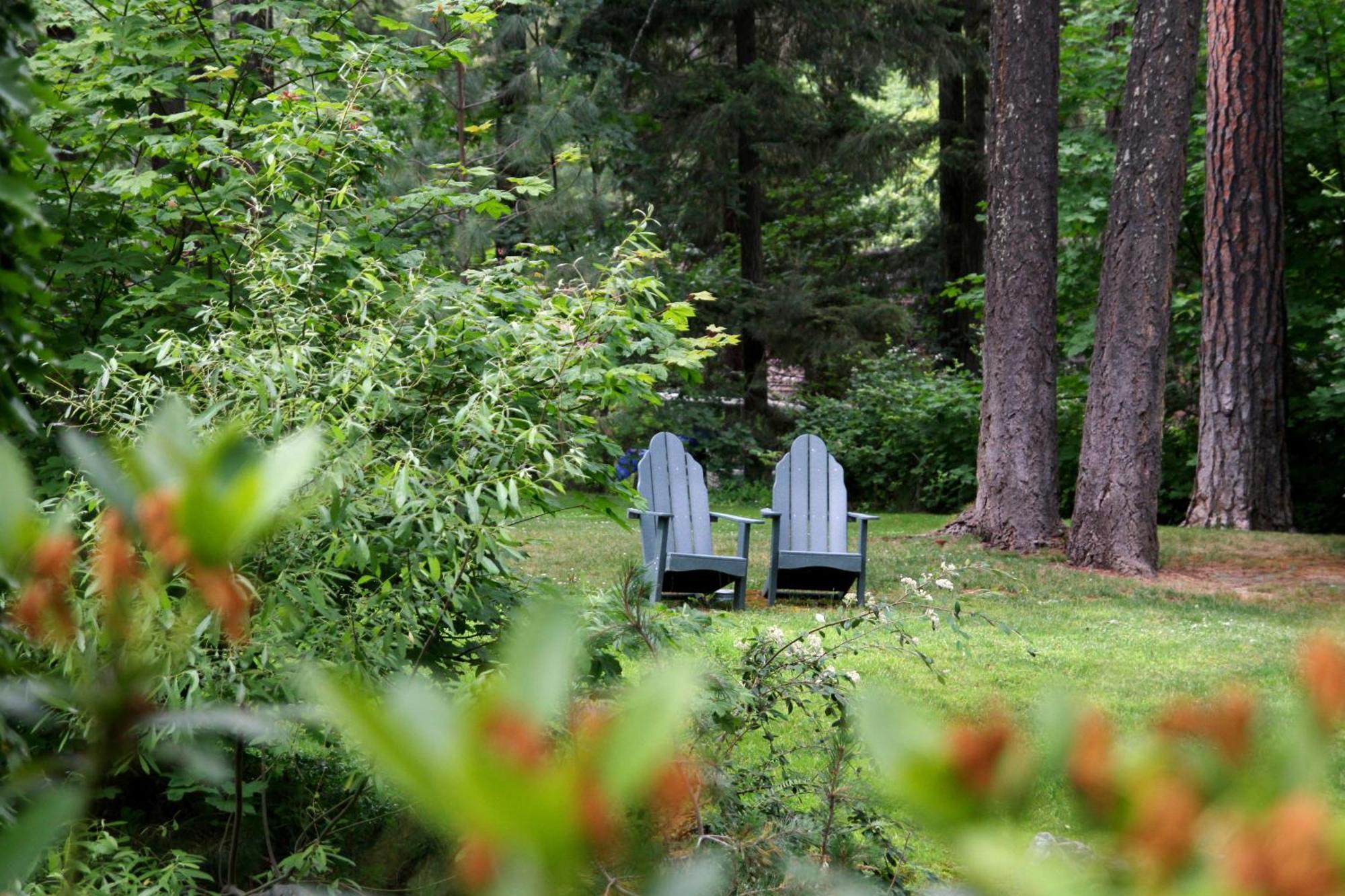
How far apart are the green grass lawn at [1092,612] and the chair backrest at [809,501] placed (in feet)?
1.51

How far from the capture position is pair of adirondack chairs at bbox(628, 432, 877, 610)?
7848 millimetres

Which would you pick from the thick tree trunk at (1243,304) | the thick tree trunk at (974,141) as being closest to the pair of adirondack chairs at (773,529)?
the thick tree trunk at (1243,304)

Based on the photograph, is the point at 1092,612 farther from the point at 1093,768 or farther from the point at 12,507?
the point at 12,507

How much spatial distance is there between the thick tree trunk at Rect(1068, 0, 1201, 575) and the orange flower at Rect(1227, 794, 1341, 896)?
953 centimetres

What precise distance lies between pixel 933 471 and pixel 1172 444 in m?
2.92

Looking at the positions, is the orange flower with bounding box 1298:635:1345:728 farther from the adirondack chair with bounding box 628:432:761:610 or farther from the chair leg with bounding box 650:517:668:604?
the adirondack chair with bounding box 628:432:761:610

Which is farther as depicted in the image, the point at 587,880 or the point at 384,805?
the point at 384,805

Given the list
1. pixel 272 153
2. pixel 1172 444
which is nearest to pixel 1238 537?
pixel 1172 444

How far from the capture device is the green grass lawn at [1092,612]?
550cm

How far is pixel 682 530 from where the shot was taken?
8.18m

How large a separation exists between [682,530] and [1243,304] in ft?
21.9

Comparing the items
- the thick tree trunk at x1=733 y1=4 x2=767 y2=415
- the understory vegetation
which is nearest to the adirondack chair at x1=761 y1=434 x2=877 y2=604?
the understory vegetation

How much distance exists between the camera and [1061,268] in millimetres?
16078

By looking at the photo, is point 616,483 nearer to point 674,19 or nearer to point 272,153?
point 272,153
